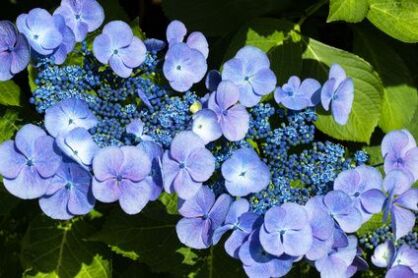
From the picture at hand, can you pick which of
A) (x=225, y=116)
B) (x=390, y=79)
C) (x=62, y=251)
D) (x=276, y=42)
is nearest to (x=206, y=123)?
(x=225, y=116)

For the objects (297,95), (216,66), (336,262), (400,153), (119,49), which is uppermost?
(119,49)

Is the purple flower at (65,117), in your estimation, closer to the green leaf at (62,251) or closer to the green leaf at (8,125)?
the green leaf at (8,125)

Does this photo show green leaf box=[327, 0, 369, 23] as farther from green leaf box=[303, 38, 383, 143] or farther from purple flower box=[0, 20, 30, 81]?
purple flower box=[0, 20, 30, 81]

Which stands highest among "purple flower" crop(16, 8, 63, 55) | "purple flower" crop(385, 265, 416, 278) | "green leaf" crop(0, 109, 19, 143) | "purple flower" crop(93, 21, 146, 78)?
"purple flower" crop(16, 8, 63, 55)

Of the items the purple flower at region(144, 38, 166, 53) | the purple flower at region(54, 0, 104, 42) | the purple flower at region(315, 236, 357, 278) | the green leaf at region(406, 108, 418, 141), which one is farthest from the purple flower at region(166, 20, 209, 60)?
the green leaf at region(406, 108, 418, 141)

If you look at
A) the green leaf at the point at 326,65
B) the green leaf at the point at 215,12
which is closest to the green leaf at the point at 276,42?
the green leaf at the point at 326,65

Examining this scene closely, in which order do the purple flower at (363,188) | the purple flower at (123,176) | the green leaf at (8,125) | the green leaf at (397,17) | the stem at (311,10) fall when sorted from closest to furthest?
1. the purple flower at (123,176)
2. the purple flower at (363,188)
3. the green leaf at (8,125)
4. the green leaf at (397,17)
5. the stem at (311,10)

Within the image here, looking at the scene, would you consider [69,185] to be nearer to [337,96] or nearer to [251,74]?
[251,74]
